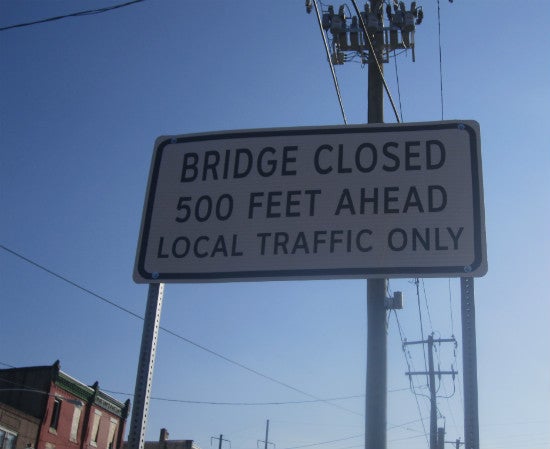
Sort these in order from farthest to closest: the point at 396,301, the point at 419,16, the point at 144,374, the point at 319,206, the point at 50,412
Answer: the point at 50,412 → the point at 396,301 → the point at 419,16 → the point at 319,206 → the point at 144,374

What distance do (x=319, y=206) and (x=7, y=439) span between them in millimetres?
33570

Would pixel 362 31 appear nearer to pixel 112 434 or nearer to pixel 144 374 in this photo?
pixel 144 374

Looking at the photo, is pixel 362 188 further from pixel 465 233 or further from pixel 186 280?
pixel 186 280

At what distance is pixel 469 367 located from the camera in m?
2.32

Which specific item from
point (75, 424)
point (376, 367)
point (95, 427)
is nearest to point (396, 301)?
point (376, 367)

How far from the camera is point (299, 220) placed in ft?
9.41

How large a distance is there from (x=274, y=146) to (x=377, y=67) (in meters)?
3.67

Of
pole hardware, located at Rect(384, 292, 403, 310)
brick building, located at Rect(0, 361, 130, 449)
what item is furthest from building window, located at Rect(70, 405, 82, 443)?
pole hardware, located at Rect(384, 292, 403, 310)

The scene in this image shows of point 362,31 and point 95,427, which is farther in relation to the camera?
point 95,427

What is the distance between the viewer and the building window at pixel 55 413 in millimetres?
35594

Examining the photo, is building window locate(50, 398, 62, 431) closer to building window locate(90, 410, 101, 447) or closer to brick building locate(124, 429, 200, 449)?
building window locate(90, 410, 101, 447)

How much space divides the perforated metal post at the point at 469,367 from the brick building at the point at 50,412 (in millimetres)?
32546

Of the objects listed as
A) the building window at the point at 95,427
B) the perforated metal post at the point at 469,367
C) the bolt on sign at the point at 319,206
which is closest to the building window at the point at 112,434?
the building window at the point at 95,427

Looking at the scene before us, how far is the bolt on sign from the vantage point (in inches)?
108
